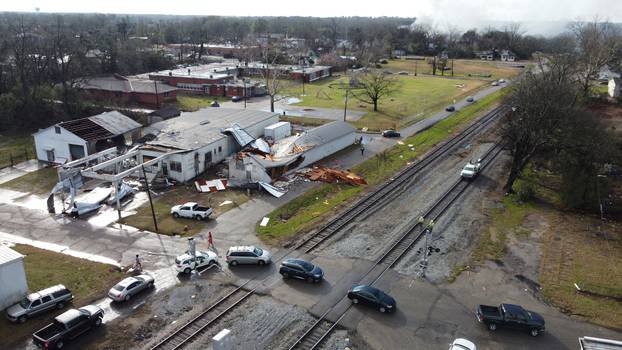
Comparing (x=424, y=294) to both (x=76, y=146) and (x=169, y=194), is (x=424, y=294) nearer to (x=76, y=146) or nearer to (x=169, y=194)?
(x=169, y=194)

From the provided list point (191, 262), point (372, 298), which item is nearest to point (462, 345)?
point (372, 298)

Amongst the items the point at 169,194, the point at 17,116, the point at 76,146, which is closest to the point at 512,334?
the point at 169,194

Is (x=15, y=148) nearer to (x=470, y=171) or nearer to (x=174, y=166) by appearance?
(x=174, y=166)

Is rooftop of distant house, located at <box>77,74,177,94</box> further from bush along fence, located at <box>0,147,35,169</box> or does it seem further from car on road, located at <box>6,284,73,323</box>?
car on road, located at <box>6,284,73,323</box>

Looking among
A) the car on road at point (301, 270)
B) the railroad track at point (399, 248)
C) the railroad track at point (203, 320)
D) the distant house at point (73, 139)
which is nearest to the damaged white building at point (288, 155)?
the railroad track at point (399, 248)

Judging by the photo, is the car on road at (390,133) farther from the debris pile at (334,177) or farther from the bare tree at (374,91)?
the debris pile at (334,177)

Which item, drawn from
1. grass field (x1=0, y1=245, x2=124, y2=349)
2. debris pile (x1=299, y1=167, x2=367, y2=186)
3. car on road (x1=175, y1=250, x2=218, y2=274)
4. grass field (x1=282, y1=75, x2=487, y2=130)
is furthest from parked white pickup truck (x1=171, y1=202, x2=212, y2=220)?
grass field (x1=282, y1=75, x2=487, y2=130)

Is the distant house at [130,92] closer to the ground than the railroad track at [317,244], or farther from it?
farther from it
